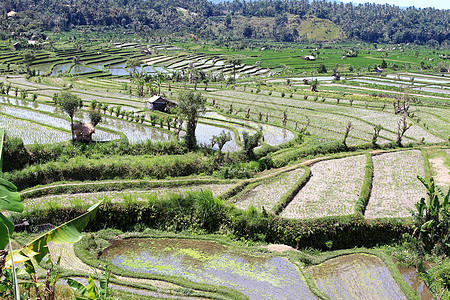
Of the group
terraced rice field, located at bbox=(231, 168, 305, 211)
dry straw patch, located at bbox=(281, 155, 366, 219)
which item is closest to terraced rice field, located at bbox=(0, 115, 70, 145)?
terraced rice field, located at bbox=(231, 168, 305, 211)

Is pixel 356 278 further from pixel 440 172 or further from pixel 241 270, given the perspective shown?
pixel 440 172

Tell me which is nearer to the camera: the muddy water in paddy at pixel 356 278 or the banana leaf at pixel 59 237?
the banana leaf at pixel 59 237

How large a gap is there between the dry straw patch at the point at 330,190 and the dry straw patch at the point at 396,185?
695mm

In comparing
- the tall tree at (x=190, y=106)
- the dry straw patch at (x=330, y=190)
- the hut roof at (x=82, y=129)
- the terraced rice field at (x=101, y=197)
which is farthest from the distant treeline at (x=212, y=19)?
the dry straw patch at (x=330, y=190)

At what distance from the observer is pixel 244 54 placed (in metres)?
76.2

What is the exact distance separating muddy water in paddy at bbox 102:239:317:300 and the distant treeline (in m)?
72.7

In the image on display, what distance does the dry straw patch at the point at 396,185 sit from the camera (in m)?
13.6

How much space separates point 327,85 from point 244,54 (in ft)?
111

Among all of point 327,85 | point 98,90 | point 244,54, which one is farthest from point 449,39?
point 98,90

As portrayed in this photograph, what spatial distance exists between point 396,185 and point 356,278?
22.3ft

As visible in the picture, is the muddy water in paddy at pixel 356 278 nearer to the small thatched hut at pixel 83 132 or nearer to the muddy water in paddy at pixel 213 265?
the muddy water in paddy at pixel 213 265

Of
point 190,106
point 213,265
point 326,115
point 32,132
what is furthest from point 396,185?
point 32,132

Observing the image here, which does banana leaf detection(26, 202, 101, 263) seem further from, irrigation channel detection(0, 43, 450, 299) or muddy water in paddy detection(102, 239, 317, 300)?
muddy water in paddy detection(102, 239, 317, 300)

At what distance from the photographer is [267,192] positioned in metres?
14.9
